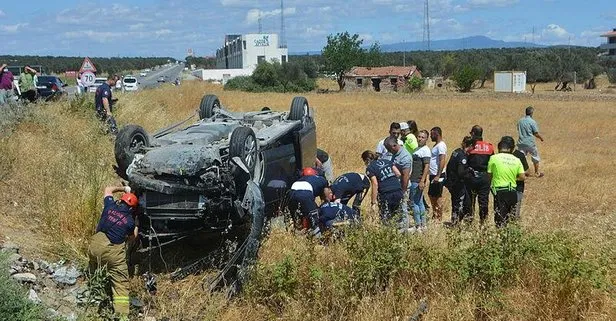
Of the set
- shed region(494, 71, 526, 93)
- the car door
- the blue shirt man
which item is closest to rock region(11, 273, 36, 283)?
the blue shirt man

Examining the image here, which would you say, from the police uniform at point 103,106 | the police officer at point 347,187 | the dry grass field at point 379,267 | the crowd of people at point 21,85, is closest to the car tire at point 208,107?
the dry grass field at point 379,267

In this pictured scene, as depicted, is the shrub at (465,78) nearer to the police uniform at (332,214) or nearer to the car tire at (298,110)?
the car tire at (298,110)

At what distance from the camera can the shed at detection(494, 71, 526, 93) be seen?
60.6 m

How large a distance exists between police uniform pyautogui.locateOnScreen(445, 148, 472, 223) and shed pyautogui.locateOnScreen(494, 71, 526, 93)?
54161 mm

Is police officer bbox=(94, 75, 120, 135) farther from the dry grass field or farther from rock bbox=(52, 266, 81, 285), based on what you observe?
rock bbox=(52, 266, 81, 285)

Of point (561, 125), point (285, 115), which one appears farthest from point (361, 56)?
point (285, 115)

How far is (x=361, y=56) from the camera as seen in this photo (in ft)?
260

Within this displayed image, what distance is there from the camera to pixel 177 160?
590 centimetres

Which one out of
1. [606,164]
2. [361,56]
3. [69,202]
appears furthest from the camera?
[361,56]

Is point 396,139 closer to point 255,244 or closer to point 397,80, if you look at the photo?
point 255,244

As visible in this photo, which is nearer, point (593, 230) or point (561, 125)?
point (593, 230)

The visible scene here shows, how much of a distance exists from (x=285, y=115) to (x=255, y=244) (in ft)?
10.7

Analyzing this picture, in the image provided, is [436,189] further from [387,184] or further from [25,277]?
[25,277]

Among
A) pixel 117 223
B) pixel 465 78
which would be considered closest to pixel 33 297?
pixel 117 223
